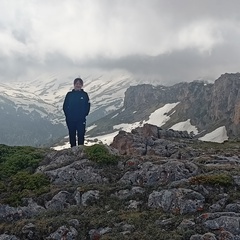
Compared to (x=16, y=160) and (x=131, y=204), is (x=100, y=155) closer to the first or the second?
→ (x=16, y=160)

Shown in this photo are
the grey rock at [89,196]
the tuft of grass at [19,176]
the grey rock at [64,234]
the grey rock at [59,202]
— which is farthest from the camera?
the tuft of grass at [19,176]

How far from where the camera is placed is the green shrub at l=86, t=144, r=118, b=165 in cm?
2148

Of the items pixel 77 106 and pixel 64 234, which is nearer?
pixel 64 234

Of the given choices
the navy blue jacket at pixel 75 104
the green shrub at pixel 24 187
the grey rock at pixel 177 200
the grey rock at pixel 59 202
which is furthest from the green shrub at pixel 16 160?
the grey rock at pixel 177 200

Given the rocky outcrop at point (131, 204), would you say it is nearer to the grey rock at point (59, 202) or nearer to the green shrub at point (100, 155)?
the grey rock at point (59, 202)

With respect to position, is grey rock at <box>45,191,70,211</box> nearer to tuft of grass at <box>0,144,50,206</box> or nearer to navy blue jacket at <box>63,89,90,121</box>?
tuft of grass at <box>0,144,50,206</box>

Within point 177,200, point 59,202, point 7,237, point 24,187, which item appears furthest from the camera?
point 24,187

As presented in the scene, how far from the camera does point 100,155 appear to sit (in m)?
22.0

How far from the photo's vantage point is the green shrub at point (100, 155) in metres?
21.5

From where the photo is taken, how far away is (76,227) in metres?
14.9

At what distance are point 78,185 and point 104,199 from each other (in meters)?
2.29

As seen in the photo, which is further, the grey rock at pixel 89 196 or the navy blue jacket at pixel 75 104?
→ the navy blue jacket at pixel 75 104

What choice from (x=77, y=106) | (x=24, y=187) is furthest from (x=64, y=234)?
(x=77, y=106)

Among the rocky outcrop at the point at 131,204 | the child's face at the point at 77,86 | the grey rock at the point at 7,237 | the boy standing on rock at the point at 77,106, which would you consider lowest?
the grey rock at the point at 7,237
